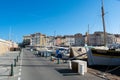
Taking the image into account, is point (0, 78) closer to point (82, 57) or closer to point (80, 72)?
point (80, 72)

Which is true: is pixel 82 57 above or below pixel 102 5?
below

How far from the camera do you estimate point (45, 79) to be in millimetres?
14797

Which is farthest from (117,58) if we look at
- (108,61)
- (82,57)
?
(82,57)

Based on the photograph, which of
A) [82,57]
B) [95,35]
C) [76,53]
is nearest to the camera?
[82,57]

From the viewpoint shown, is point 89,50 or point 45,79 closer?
point 45,79

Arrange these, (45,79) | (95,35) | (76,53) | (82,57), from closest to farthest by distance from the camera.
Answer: (45,79)
(82,57)
(76,53)
(95,35)

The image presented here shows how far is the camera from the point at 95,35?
195 metres

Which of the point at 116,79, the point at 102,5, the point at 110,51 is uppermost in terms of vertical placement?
the point at 102,5

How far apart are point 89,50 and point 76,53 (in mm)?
11870

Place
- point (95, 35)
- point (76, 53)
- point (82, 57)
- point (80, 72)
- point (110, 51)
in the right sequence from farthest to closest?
point (95, 35)
point (76, 53)
point (82, 57)
point (110, 51)
point (80, 72)

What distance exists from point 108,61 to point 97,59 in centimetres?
146

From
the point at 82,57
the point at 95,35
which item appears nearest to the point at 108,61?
the point at 82,57

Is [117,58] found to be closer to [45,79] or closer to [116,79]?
[116,79]

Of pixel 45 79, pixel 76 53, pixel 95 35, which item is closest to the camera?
pixel 45 79
